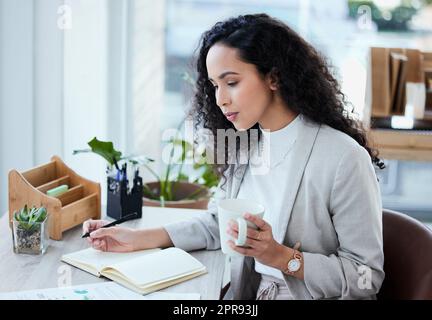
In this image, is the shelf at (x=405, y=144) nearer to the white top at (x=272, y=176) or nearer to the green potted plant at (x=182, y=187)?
the green potted plant at (x=182, y=187)

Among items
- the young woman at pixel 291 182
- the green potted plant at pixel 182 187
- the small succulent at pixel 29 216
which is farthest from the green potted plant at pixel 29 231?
the green potted plant at pixel 182 187

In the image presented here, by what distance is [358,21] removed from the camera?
3.02 metres

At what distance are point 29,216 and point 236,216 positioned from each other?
0.46 metres

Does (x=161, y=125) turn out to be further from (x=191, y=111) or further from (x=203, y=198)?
(x=191, y=111)

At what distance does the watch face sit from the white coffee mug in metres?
0.11

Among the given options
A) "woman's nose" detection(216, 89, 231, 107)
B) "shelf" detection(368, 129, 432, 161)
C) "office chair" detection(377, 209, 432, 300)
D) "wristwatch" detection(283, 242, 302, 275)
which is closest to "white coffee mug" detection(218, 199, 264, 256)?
"wristwatch" detection(283, 242, 302, 275)

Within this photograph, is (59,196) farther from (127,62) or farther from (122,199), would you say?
(127,62)

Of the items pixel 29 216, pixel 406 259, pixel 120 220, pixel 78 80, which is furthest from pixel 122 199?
pixel 78 80

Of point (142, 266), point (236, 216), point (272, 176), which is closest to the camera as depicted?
point (236, 216)

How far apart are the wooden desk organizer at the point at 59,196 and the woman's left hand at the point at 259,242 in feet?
1.53

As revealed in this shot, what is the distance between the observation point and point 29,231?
133 cm

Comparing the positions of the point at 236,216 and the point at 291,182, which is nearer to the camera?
the point at 236,216

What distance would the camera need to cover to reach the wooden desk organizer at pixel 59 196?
1.43 meters

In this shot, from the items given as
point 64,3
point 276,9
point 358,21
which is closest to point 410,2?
point 358,21
